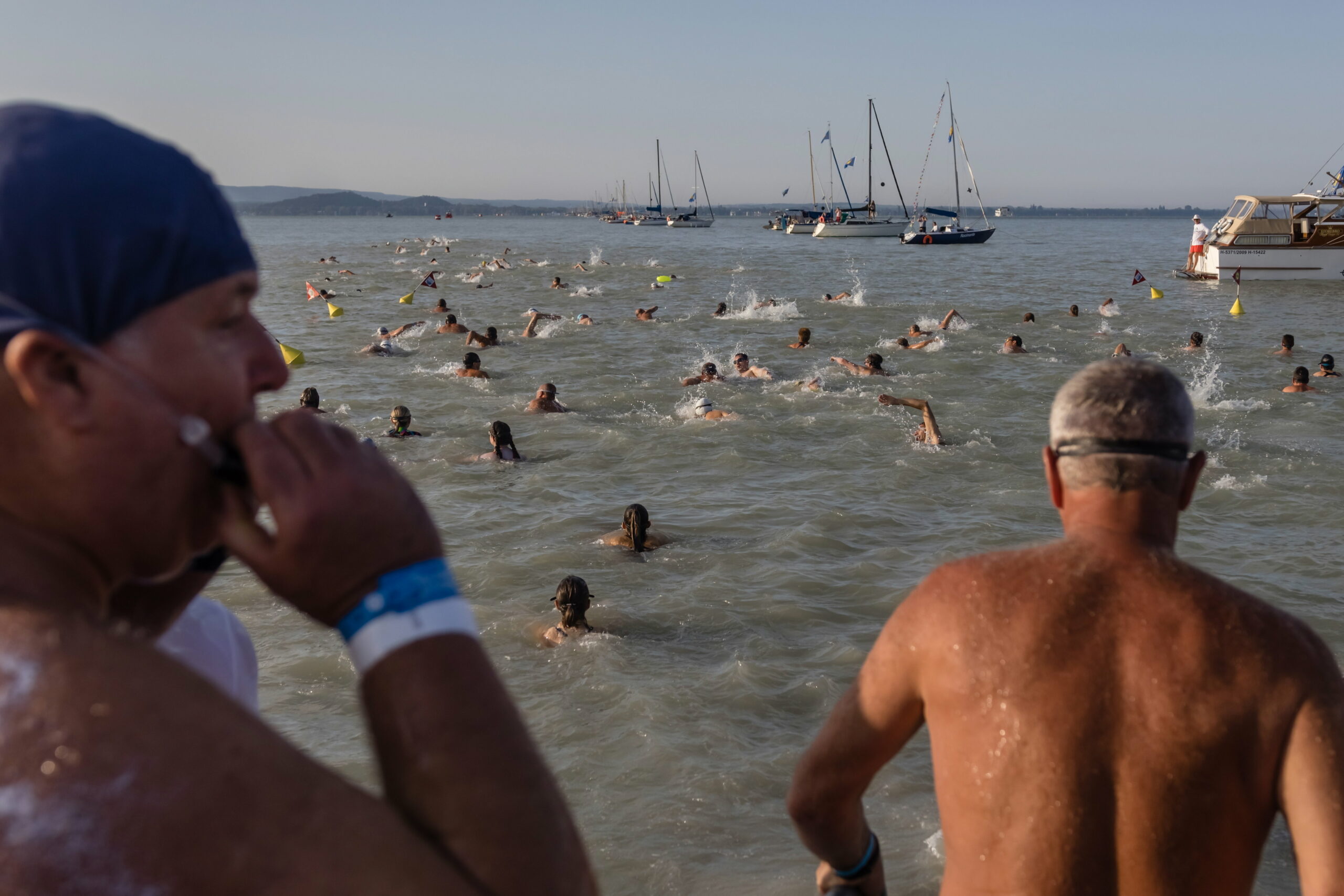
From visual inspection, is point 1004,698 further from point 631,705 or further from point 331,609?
point 631,705

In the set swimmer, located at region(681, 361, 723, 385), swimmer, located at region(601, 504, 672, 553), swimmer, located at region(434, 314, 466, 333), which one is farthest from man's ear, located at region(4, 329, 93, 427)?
swimmer, located at region(434, 314, 466, 333)

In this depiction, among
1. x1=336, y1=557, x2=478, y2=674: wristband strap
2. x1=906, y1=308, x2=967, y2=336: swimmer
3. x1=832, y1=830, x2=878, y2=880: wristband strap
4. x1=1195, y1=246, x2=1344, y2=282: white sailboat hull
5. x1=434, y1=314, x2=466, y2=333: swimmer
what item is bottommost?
x1=832, y1=830, x2=878, y2=880: wristband strap

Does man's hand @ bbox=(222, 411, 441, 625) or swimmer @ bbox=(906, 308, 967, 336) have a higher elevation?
man's hand @ bbox=(222, 411, 441, 625)

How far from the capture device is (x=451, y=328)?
24.5 m

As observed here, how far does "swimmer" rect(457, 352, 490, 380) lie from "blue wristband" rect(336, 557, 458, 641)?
1827 cm

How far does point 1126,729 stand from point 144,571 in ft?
6.28

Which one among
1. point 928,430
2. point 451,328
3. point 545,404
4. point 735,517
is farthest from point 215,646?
point 451,328

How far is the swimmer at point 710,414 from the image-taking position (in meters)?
15.8

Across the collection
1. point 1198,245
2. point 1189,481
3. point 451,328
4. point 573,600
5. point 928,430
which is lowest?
point 573,600

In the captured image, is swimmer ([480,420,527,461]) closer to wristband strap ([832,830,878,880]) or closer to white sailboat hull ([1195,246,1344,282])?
wristband strap ([832,830,878,880])

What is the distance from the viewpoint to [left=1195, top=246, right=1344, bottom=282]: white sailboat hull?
38125 millimetres

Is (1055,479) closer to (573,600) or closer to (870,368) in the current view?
(573,600)

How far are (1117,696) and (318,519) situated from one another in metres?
1.78

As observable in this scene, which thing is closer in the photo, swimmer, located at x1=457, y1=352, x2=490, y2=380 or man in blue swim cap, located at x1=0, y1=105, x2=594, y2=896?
man in blue swim cap, located at x1=0, y1=105, x2=594, y2=896
